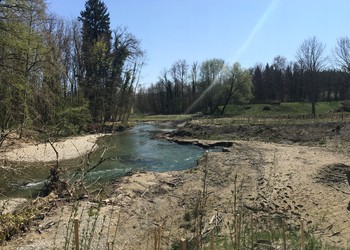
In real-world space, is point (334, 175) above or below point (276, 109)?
below

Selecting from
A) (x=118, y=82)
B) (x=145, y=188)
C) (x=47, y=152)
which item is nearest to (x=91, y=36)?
(x=118, y=82)

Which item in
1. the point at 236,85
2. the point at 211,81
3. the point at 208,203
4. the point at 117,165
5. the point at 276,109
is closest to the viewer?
the point at 208,203

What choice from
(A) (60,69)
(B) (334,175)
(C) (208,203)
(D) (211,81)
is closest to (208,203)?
(C) (208,203)

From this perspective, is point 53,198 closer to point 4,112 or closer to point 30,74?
point 4,112

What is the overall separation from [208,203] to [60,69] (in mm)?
19298

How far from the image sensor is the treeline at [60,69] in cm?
1589

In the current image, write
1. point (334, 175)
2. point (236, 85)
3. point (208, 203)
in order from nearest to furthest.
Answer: point (208, 203), point (334, 175), point (236, 85)

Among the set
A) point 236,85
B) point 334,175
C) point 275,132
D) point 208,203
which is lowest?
point 208,203

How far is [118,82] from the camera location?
166 ft

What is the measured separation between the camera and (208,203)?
38.5 ft

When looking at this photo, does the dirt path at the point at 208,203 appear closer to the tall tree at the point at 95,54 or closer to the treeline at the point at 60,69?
the treeline at the point at 60,69

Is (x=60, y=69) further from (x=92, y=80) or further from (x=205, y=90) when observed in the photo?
(x=205, y=90)

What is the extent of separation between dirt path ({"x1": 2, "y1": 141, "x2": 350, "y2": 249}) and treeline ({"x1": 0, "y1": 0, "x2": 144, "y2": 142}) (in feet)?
18.0

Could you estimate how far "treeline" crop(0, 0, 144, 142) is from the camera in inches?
626
